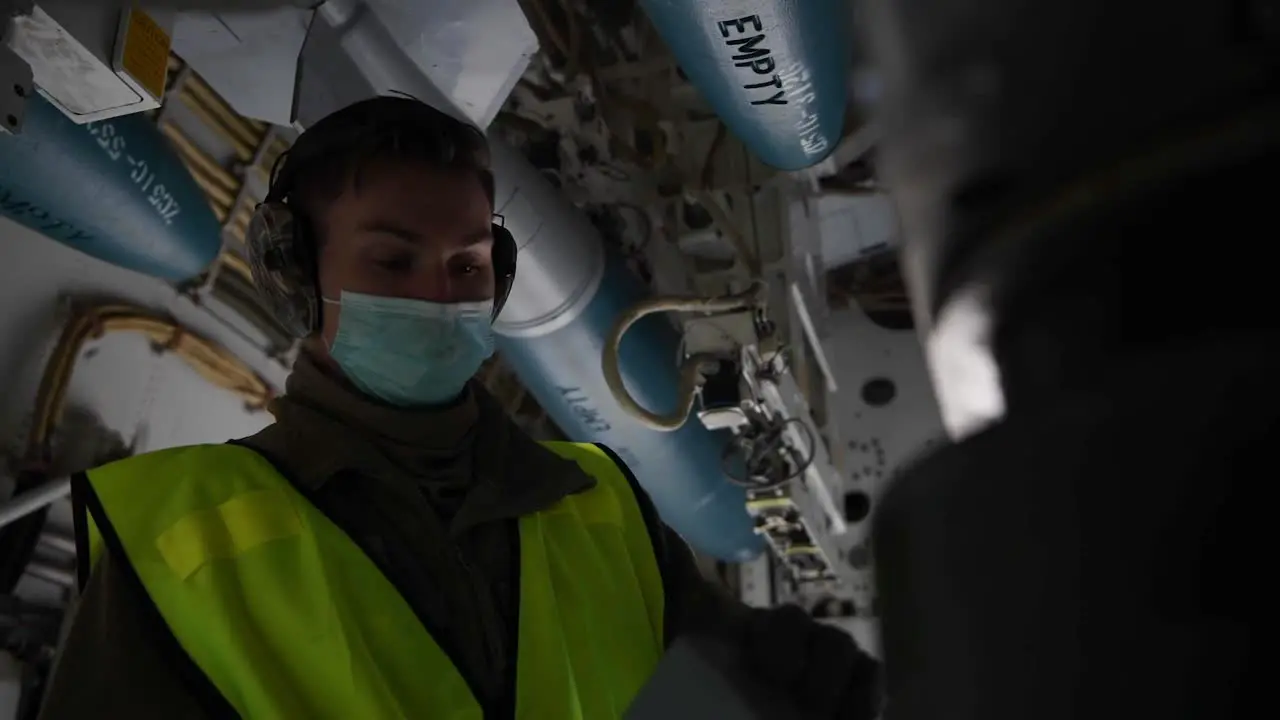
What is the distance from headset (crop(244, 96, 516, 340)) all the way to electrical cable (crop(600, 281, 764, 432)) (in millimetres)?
564

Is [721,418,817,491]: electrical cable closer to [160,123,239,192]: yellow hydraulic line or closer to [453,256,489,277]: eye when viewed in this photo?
[453,256,489,277]: eye

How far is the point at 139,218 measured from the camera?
1.38 metres

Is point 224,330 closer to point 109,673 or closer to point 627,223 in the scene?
point 627,223

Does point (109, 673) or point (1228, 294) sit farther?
point (109, 673)

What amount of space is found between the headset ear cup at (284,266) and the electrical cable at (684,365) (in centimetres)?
59

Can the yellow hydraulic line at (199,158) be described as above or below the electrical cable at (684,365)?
above

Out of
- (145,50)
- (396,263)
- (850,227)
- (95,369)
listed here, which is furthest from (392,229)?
(850,227)

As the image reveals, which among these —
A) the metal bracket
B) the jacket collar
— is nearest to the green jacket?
the jacket collar

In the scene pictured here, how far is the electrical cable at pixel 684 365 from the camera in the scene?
1582 millimetres

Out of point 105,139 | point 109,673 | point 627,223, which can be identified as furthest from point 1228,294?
point 627,223

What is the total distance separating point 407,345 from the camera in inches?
40.8

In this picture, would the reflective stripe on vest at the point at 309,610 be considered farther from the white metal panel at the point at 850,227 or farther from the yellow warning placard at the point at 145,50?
the white metal panel at the point at 850,227

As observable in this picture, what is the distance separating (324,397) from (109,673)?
0.31 metres

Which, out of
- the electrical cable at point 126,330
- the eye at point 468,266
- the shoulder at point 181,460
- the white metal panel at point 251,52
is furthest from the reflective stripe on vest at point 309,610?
the electrical cable at point 126,330
